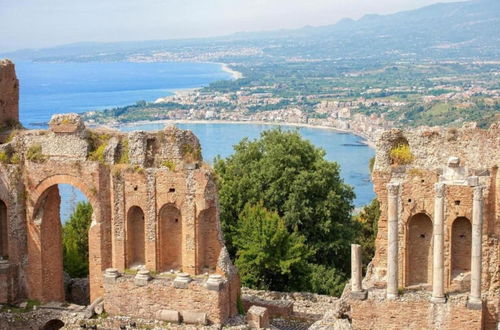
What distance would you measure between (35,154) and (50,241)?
10.5ft

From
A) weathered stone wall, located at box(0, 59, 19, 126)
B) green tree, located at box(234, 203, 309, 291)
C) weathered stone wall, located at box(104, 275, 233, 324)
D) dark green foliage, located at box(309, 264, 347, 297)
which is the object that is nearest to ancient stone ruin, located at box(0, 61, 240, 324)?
weathered stone wall, located at box(104, 275, 233, 324)

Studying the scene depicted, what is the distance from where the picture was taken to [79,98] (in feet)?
539

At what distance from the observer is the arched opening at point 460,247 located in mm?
22016

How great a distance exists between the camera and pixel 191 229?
23.9 m

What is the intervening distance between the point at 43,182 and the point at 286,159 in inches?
557

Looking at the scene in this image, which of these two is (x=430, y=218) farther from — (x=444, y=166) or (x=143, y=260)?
(x=143, y=260)

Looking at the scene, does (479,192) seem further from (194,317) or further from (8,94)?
(8,94)

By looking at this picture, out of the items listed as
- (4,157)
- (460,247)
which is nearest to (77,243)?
(4,157)

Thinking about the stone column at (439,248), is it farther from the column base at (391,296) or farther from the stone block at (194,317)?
the stone block at (194,317)

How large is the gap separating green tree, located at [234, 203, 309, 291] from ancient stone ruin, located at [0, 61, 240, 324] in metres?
6.88

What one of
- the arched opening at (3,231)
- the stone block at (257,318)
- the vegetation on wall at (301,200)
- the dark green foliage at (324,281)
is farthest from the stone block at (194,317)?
the dark green foliage at (324,281)

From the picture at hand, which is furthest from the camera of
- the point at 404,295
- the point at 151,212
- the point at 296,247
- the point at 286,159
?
the point at 286,159

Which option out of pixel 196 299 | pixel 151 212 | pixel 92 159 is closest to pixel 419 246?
pixel 196 299

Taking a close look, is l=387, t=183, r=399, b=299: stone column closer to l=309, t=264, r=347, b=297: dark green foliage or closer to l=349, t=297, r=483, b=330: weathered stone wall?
l=349, t=297, r=483, b=330: weathered stone wall
